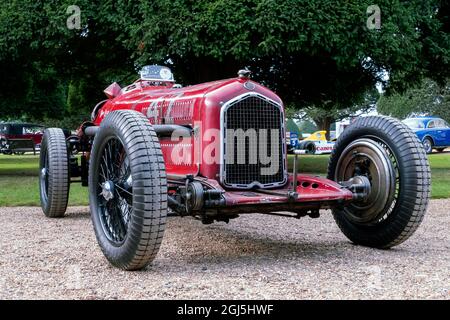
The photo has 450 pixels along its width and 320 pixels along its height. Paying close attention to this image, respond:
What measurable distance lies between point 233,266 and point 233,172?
0.98 metres

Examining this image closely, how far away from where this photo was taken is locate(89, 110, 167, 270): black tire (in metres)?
4.70

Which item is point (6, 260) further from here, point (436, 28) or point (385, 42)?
point (436, 28)

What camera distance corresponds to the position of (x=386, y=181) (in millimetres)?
5668

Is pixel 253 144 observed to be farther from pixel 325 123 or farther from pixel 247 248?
pixel 325 123

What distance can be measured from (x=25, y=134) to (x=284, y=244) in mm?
35458

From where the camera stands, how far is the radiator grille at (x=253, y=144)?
579 centimetres

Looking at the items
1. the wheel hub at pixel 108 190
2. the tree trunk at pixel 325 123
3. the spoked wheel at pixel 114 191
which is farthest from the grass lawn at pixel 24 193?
the tree trunk at pixel 325 123

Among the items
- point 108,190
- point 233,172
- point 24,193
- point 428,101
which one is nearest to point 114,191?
point 108,190

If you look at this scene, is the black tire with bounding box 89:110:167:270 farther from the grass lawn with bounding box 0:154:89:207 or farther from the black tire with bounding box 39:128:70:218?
the grass lawn with bounding box 0:154:89:207

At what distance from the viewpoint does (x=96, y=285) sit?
179 inches

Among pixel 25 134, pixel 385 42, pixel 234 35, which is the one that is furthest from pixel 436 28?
pixel 25 134

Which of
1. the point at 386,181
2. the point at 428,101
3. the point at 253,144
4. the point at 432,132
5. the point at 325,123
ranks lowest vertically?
the point at 386,181

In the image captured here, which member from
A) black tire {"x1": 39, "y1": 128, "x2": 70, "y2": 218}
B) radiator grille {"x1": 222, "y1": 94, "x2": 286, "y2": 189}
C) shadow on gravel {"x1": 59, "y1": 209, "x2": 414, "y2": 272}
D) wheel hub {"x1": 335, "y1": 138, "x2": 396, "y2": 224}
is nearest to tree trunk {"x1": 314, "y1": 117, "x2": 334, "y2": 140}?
black tire {"x1": 39, "y1": 128, "x2": 70, "y2": 218}

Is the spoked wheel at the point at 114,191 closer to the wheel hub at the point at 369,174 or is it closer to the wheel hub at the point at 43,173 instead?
the wheel hub at the point at 369,174
